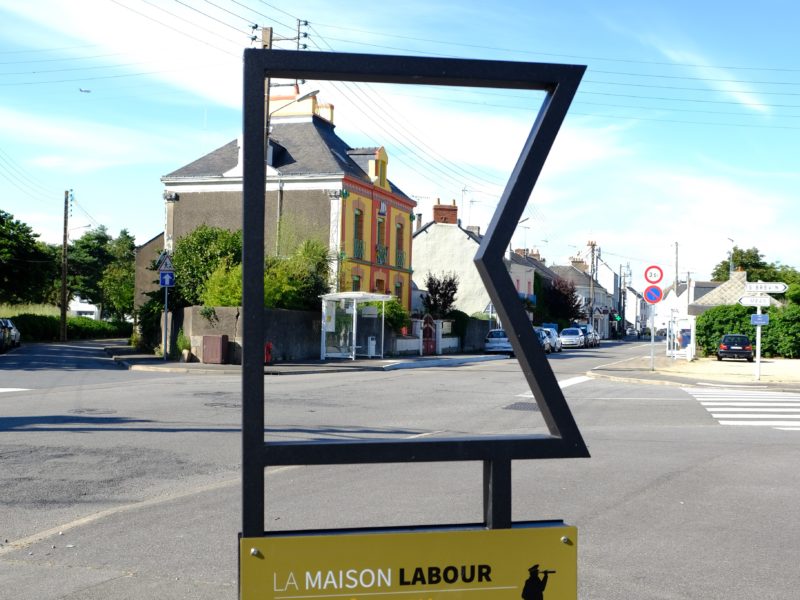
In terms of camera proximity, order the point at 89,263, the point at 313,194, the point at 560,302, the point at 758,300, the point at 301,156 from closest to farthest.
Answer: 1. the point at 758,300
2. the point at 313,194
3. the point at 301,156
4. the point at 560,302
5. the point at 89,263

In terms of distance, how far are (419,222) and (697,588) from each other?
2460 inches

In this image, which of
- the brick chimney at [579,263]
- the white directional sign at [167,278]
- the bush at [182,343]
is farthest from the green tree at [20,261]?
the brick chimney at [579,263]

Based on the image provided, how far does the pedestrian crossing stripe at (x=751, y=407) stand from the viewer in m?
14.4

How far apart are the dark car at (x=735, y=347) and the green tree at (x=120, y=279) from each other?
96.6 ft

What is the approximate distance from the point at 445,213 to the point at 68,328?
88.3 ft

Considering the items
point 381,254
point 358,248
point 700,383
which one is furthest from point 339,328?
point 700,383

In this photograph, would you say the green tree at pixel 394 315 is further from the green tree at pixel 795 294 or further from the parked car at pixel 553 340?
the green tree at pixel 795 294

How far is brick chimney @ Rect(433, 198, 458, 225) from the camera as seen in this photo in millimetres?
63638

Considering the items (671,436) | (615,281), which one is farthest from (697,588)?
(615,281)

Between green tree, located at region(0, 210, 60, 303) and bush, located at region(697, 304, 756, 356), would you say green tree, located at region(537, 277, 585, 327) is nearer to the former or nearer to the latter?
bush, located at region(697, 304, 756, 356)

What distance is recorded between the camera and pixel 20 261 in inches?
1997

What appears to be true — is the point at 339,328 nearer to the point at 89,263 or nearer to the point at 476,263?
the point at 476,263

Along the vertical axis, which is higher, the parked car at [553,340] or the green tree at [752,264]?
the green tree at [752,264]

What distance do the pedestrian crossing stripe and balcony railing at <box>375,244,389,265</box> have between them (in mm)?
22878
